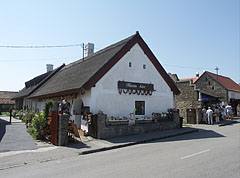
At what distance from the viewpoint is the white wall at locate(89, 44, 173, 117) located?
14.7m

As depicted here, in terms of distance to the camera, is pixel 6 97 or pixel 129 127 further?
pixel 6 97

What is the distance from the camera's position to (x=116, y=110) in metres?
15.3

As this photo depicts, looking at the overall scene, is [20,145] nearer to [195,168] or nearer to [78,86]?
[78,86]

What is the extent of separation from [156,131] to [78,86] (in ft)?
21.1

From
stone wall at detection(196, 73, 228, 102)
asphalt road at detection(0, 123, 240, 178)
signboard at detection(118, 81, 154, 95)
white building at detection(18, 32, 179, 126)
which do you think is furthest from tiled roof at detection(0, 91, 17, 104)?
asphalt road at detection(0, 123, 240, 178)

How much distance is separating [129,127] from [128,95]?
8.48ft

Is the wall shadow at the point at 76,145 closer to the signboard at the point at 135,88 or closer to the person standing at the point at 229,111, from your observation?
the signboard at the point at 135,88

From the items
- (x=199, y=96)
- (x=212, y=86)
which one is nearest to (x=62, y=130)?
(x=199, y=96)

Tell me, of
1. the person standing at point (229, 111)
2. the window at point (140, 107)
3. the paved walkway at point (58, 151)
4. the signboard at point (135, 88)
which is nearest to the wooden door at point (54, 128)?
the paved walkway at point (58, 151)

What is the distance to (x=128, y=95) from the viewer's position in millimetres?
16000

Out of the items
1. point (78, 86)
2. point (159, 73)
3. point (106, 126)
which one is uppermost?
point (159, 73)

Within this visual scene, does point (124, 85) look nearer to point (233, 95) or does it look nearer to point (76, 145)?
point (76, 145)

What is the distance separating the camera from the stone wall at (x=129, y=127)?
515 inches

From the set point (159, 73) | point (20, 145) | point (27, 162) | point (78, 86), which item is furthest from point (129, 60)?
point (27, 162)
